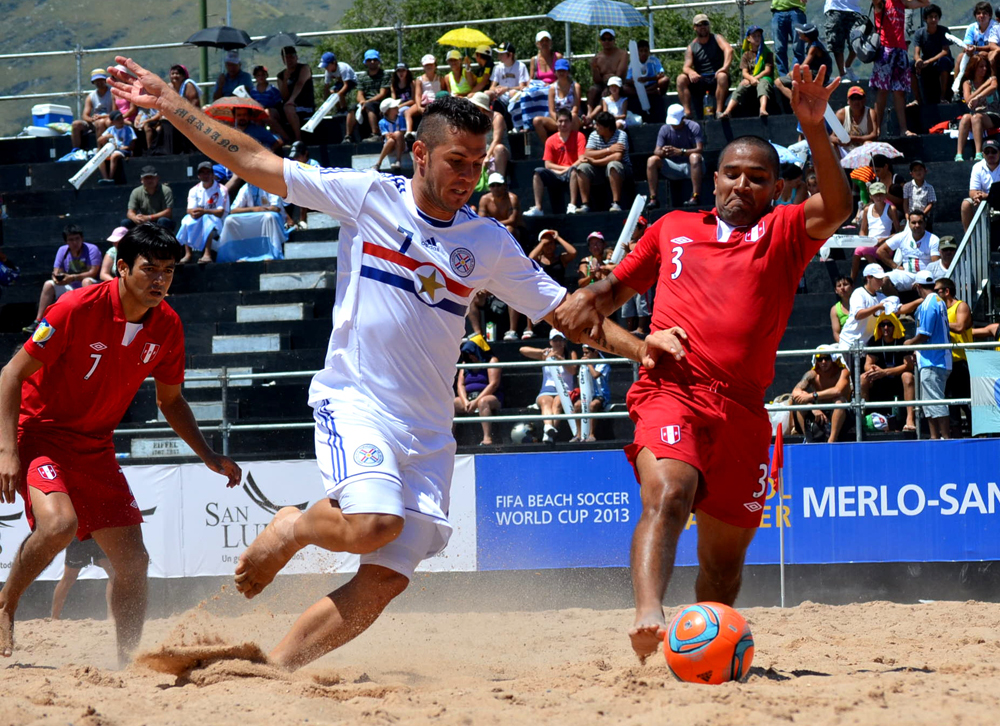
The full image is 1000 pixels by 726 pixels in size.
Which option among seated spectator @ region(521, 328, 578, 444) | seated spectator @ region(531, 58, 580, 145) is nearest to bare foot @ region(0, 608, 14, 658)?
seated spectator @ region(521, 328, 578, 444)

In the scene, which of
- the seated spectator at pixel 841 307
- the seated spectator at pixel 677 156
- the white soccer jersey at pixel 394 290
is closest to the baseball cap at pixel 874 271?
the seated spectator at pixel 841 307

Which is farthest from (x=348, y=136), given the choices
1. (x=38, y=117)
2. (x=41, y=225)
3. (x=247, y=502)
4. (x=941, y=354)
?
(x=941, y=354)

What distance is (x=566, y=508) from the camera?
1034cm

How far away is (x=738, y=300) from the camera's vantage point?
4.96m

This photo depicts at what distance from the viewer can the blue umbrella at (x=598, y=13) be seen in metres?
16.8

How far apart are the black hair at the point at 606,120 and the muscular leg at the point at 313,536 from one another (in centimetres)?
1080

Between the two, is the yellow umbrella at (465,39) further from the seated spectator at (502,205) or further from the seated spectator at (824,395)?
the seated spectator at (824,395)

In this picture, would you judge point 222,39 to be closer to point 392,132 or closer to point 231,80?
point 231,80

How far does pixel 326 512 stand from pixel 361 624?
1.47ft

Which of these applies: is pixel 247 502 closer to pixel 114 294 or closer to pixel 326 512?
pixel 114 294

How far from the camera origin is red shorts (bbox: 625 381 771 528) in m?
4.86

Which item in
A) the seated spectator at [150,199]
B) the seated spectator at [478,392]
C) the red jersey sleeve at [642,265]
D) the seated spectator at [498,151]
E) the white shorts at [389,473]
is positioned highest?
the seated spectator at [498,151]

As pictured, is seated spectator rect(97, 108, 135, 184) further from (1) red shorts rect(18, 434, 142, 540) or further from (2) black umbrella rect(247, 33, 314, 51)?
(1) red shorts rect(18, 434, 142, 540)

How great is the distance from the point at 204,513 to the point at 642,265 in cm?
665
